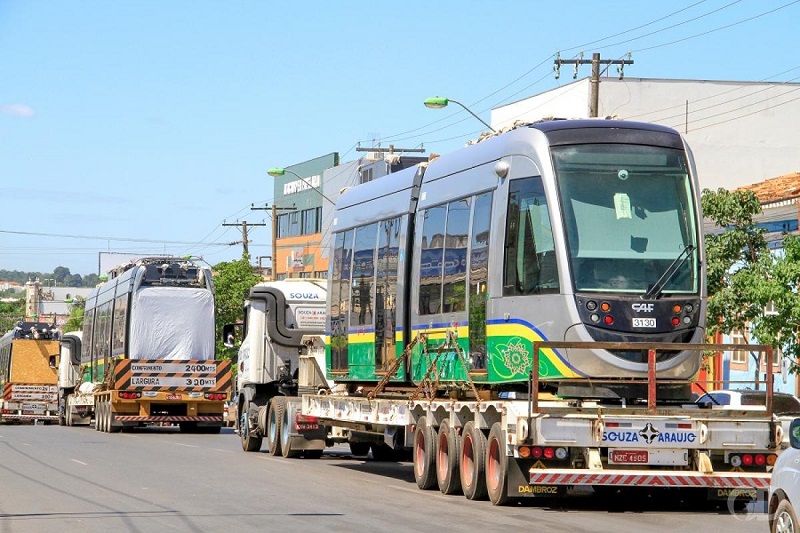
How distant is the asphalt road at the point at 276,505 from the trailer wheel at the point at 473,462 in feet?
0.69

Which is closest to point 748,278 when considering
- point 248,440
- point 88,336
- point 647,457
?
point 248,440

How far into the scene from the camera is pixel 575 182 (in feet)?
53.1

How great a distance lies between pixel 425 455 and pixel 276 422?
9.14 metres

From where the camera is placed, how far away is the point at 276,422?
2736 cm

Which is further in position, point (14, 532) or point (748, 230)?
point (748, 230)

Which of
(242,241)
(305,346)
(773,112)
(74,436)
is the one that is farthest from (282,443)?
(242,241)

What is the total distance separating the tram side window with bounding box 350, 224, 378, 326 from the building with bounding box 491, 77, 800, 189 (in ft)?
131

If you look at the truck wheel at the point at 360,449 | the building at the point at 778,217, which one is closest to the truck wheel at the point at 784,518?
the truck wheel at the point at 360,449

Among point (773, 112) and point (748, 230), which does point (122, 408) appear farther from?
point (773, 112)

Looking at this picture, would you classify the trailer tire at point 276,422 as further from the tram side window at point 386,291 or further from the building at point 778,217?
the building at point 778,217

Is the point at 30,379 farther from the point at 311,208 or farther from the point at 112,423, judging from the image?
the point at 311,208

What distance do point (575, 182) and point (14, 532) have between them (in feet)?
22.6

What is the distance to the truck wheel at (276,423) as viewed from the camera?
89.0 ft

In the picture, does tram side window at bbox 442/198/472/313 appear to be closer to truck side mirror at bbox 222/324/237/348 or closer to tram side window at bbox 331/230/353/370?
tram side window at bbox 331/230/353/370
